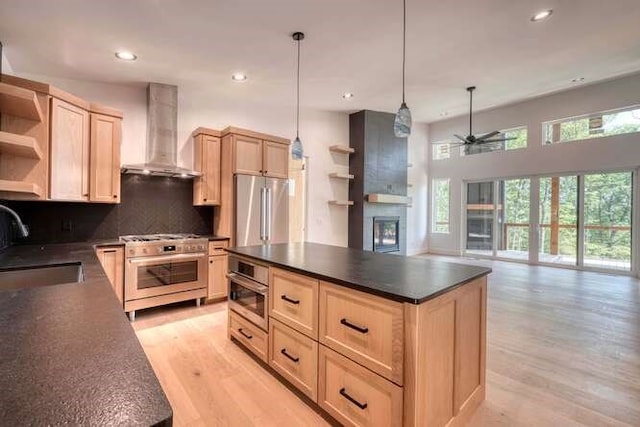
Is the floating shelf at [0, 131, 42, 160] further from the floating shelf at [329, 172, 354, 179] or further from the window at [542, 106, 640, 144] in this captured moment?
the window at [542, 106, 640, 144]

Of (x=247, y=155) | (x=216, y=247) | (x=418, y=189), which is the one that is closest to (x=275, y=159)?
(x=247, y=155)

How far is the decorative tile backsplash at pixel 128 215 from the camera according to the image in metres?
3.52

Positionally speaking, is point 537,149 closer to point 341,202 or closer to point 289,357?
point 341,202

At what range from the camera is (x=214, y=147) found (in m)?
4.35

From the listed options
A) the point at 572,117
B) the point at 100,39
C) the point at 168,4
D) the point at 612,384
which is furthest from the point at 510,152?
the point at 100,39

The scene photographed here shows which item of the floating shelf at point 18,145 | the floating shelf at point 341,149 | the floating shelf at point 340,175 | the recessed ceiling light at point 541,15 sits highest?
the recessed ceiling light at point 541,15

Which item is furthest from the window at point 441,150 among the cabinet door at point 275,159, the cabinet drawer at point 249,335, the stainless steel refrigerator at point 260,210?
the cabinet drawer at point 249,335

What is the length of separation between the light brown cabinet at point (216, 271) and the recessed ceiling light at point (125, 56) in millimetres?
2302

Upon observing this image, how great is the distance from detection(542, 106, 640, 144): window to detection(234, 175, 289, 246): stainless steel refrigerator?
18.8 feet

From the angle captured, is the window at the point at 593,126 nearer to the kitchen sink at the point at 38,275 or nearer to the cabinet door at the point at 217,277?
the cabinet door at the point at 217,277

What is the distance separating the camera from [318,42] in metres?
3.42

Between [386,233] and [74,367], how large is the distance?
6334mm

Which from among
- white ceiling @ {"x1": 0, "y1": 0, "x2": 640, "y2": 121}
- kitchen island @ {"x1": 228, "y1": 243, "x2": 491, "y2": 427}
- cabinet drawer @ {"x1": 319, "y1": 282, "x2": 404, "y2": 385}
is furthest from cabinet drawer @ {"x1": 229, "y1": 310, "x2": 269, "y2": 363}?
white ceiling @ {"x1": 0, "y1": 0, "x2": 640, "y2": 121}

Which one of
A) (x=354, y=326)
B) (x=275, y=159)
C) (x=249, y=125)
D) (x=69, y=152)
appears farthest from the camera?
(x=249, y=125)
